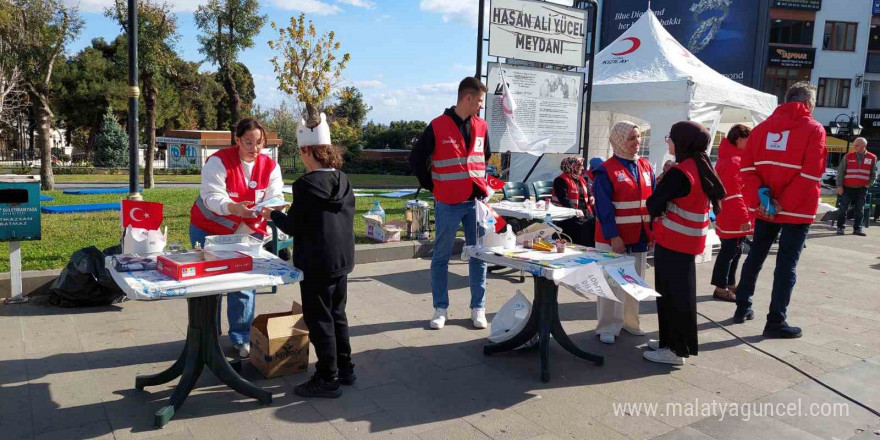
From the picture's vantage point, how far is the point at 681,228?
14.3 ft

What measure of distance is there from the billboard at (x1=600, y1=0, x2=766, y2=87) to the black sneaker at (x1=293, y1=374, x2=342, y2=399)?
4348 cm

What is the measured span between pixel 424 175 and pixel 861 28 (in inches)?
1905

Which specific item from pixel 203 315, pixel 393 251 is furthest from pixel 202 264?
pixel 393 251

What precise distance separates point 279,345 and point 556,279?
1863mm

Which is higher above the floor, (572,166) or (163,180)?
(572,166)

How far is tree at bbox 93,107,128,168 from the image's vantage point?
32.9 metres

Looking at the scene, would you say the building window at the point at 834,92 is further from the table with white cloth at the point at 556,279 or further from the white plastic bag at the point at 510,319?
the table with white cloth at the point at 556,279

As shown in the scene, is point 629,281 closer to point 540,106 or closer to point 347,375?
point 347,375

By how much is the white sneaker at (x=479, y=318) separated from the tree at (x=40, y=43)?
578 inches

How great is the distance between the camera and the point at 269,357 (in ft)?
13.4

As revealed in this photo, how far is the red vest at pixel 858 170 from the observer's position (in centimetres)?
1197

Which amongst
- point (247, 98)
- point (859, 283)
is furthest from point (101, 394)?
point (247, 98)

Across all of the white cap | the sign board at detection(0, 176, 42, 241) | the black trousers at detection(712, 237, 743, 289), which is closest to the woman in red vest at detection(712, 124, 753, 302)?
the black trousers at detection(712, 237, 743, 289)

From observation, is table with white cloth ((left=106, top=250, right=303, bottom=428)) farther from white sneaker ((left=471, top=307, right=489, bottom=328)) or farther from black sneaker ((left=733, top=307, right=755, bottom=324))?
black sneaker ((left=733, top=307, right=755, bottom=324))
